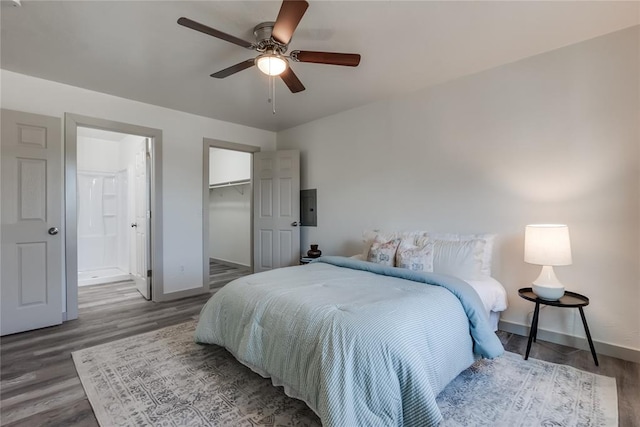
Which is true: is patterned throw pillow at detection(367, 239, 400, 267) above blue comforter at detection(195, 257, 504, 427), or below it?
above

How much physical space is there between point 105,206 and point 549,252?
273 inches

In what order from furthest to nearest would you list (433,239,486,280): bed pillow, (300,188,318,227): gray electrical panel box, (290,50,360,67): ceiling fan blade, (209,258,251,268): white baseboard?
1. (209,258,251,268): white baseboard
2. (300,188,318,227): gray electrical panel box
3. (433,239,486,280): bed pillow
4. (290,50,360,67): ceiling fan blade

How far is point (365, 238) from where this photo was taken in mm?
3529

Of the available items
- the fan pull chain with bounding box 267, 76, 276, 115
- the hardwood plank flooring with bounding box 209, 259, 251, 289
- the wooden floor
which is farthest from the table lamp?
the hardwood plank flooring with bounding box 209, 259, 251, 289

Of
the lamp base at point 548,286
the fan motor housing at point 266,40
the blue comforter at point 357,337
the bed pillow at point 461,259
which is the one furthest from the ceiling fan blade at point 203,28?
the lamp base at point 548,286

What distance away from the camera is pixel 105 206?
227 inches

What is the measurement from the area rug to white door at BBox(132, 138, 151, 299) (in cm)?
172

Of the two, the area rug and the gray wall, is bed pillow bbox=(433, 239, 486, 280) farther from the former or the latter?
the area rug

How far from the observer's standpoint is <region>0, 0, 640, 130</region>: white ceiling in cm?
201

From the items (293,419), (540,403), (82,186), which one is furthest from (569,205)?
(82,186)

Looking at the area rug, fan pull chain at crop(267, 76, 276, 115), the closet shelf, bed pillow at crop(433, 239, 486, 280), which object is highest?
fan pull chain at crop(267, 76, 276, 115)

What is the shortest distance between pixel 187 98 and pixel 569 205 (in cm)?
411

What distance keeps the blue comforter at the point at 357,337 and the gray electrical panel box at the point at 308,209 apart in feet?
7.25

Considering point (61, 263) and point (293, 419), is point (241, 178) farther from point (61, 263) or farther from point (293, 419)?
point (293, 419)
